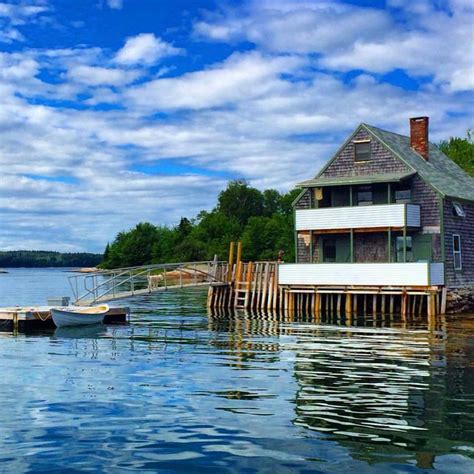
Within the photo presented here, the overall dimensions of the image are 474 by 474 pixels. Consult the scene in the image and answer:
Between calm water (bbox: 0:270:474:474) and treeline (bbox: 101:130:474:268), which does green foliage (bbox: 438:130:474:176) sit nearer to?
treeline (bbox: 101:130:474:268)

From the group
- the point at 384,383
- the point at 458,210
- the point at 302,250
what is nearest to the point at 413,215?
Result: the point at 458,210

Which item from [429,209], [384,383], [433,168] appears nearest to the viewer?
[384,383]

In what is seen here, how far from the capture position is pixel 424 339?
86.0 feet

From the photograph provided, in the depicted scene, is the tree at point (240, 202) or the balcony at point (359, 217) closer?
the balcony at point (359, 217)

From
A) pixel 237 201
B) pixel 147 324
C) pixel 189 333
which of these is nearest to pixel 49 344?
pixel 189 333

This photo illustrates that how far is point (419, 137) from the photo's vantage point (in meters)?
44.1

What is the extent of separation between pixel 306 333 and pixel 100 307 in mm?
10055

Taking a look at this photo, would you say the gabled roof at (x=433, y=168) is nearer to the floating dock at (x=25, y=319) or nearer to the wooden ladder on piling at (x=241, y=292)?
the wooden ladder on piling at (x=241, y=292)

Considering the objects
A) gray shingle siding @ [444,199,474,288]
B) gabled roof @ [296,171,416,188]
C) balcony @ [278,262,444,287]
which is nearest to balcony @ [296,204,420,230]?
gabled roof @ [296,171,416,188]

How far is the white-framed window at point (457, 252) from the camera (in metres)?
39.5

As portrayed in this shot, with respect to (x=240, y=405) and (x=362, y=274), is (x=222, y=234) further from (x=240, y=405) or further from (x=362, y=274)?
(x=240, y=405)

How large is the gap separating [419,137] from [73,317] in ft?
77.5

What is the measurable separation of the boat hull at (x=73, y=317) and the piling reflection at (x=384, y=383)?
5355 mm

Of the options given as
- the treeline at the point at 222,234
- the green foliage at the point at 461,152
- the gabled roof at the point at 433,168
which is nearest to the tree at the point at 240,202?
the treeline at the point at 222,234
